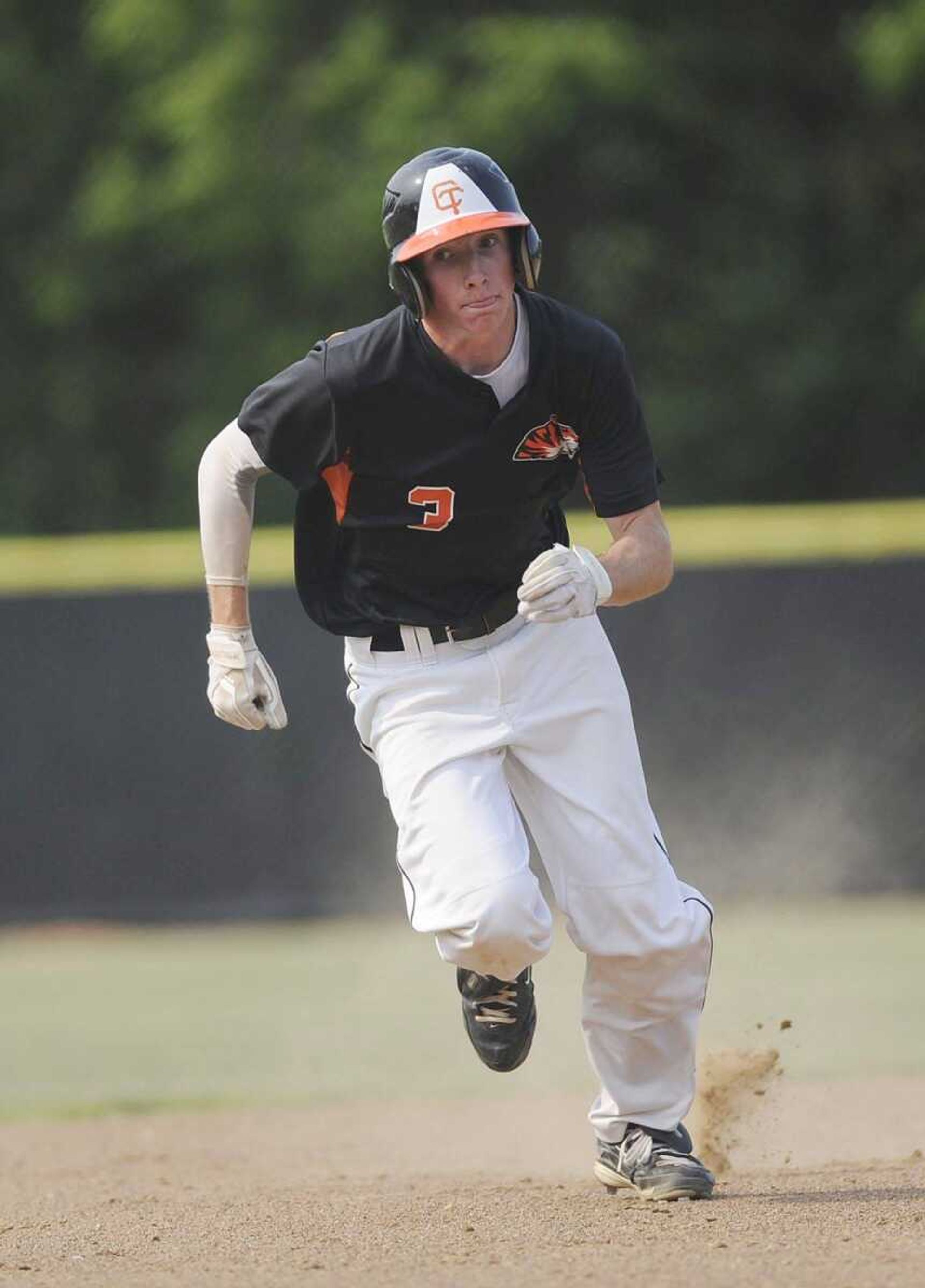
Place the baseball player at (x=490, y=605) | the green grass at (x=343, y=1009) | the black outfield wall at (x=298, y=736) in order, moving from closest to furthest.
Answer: the baseball player at (x=490, y=605) → the green grass at (x=343, y=1009) → the black outfield wall at (x=298, y=736)

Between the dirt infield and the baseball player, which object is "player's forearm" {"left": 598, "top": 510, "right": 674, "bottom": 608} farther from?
the dirt infield

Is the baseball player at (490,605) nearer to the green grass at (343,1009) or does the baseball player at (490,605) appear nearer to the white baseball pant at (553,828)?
the white baseball pant at (553,828)

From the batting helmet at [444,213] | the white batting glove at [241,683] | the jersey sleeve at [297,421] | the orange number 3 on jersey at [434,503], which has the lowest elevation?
the white batting glove at [241,683]

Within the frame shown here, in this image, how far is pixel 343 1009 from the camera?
8.11 meters

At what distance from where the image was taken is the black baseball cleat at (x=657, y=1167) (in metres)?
4.58

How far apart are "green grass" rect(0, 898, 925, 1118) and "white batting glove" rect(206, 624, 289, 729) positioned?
94.8 inches

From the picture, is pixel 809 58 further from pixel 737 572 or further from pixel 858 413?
pixel 737 572

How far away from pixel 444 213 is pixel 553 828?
138 centimetres

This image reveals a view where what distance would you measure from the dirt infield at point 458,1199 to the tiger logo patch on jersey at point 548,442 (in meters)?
1.67

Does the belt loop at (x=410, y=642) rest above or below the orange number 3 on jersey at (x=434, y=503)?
below

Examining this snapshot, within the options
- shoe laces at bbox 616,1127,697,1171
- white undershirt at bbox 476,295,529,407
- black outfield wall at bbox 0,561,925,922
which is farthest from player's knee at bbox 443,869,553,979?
black outfield wall at bbox 0,561,925,922

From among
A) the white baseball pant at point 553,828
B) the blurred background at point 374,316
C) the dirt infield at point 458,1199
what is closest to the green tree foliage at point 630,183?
the blurred background at point 374,316

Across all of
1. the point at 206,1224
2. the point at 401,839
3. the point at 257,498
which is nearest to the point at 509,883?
the point at 401,839

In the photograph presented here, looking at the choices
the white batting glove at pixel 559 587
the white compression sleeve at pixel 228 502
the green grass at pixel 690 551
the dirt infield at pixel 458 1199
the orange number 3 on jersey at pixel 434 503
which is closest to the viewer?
the dirt infield at pixel 458 1199
